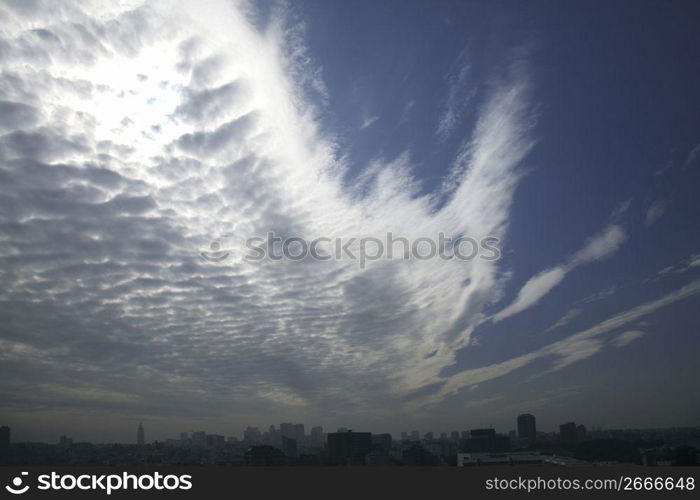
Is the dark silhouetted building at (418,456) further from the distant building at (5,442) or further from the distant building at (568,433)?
the distant building at (5,442)

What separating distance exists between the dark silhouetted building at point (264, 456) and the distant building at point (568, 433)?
18149mm

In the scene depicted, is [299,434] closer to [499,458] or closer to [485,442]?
[485,442]

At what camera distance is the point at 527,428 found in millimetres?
31266

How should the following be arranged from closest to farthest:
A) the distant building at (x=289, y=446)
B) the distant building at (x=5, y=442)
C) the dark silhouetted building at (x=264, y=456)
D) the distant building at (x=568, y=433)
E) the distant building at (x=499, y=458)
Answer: the distant building at (x=499, y=458) < the distant building at (x=5, y=442) < the distant building at (x=568, y=433) < the dark silhouetted building at (x=264, y=456) < the distant building at (x=289, y=446)

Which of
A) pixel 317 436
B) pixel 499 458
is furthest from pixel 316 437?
pixel 499 458

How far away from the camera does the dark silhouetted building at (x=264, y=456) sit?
30.5 metres

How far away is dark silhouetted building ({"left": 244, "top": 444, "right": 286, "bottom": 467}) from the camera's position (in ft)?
99.9

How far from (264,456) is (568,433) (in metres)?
20.3

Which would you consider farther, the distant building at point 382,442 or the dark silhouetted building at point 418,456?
the distant building at point 382,442

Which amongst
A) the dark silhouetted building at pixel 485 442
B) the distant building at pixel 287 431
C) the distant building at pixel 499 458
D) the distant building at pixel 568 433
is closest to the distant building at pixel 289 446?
the distant building at pixel 287 431

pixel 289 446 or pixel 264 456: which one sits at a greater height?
pixel 289 446

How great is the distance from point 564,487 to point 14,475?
16761 millimetres

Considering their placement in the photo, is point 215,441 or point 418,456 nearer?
point 418,456

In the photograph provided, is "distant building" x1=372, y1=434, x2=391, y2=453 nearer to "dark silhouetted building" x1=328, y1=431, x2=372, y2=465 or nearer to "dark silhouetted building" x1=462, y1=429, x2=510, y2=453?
"dark silhouetted building" x1=328, y1=431, x2=372, y2=465
